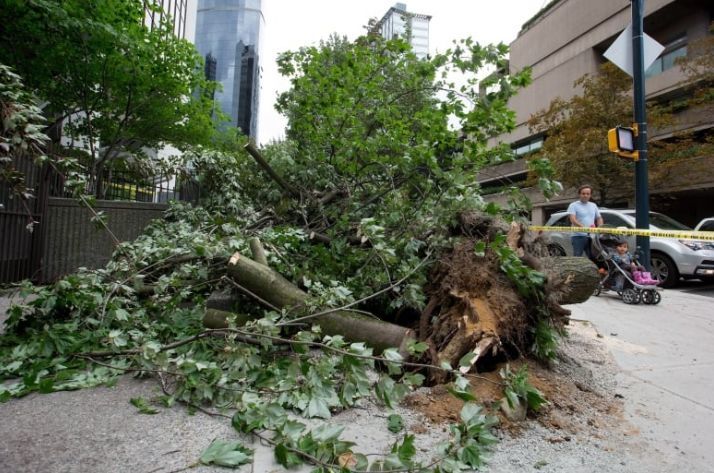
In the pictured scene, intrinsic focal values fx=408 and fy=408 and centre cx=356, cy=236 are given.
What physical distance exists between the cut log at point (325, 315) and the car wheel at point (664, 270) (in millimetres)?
8224

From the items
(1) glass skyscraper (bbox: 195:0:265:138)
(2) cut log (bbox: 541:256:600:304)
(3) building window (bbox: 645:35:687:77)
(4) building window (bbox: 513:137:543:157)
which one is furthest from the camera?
(1) glass skyscraper (bbox: 195:0:265:138)

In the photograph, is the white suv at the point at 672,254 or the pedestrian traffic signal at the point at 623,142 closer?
the pedestrian traffic signal at the point at 623,142

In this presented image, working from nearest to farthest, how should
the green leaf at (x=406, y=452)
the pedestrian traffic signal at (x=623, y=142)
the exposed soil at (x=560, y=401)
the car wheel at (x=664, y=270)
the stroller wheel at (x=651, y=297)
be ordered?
the green leaf at (x=406, y=452) < the exposed soil at (x=560, y=401) < the stroller wheel at (x=651, y=297) < the pedestrian traffic signal at (x=623, y=142) < the car wheel at (x=664, y=270)

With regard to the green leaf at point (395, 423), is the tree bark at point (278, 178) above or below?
above

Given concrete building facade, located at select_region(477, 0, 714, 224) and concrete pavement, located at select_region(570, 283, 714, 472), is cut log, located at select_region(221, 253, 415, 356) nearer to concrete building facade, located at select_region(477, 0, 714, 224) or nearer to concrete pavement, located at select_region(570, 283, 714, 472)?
concrete pavement, located at select_region(570, 283, 714, 472)

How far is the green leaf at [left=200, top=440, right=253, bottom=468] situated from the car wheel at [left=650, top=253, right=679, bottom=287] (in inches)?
372

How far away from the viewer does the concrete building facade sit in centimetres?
1817

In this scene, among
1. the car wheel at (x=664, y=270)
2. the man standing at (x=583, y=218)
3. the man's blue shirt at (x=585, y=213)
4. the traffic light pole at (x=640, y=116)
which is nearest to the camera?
the traffic light pole at (x=640, y=116)

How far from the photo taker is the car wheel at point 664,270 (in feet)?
27.9

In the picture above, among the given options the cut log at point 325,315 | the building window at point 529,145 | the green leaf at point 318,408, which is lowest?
the green leaf at point 318,408

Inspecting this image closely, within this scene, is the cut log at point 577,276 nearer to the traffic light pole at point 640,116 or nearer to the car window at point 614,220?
the traffic light pole at point 640,116

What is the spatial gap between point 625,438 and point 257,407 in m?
1.83

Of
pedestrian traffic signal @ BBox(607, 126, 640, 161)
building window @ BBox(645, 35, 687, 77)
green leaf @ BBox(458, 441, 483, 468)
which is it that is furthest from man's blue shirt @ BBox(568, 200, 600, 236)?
building window @ BBox(645, 35, 687, 77)

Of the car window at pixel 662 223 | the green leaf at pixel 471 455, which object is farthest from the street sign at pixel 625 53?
the green leaf at pixel 471 455
